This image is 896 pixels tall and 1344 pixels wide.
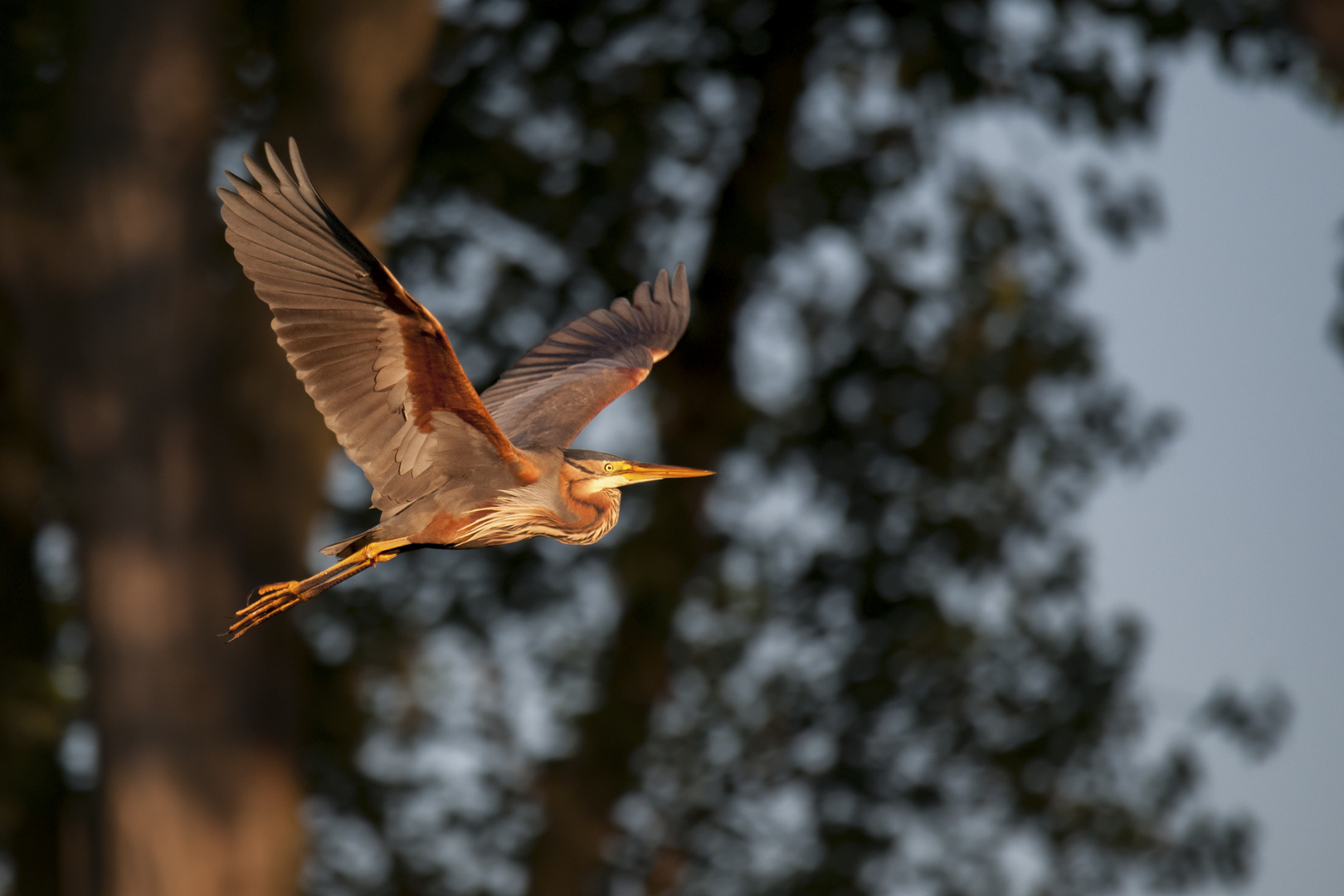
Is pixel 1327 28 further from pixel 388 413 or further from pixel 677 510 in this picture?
pixel 677 510

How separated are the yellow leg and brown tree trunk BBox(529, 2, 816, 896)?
5.56 metres

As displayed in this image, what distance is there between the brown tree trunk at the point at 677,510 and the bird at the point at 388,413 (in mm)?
5522

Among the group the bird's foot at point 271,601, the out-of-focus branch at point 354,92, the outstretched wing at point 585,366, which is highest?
the out-of-focus branch at point 354,92

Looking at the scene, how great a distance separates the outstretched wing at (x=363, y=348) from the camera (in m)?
1.38

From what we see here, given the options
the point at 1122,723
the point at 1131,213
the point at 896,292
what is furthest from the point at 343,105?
the point at 1122,723

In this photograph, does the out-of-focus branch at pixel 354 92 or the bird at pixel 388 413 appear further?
the out-of-focus branch at pixel 354 92

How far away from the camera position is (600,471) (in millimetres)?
1380

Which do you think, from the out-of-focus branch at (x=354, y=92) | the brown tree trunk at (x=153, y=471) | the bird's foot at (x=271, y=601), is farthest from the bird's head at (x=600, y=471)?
the brown tree trunk at (x=153, y=471)

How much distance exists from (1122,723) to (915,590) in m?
2.71

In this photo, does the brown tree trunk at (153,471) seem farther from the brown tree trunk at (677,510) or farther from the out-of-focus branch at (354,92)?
the brown tree trunk at (677,510)

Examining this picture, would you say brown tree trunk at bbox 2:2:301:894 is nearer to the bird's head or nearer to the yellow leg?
the yellow leg

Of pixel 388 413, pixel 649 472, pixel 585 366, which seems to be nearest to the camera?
pixel 649 472

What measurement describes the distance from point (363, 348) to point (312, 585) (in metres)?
0.28

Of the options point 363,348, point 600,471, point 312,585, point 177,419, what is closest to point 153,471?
point 177,419
